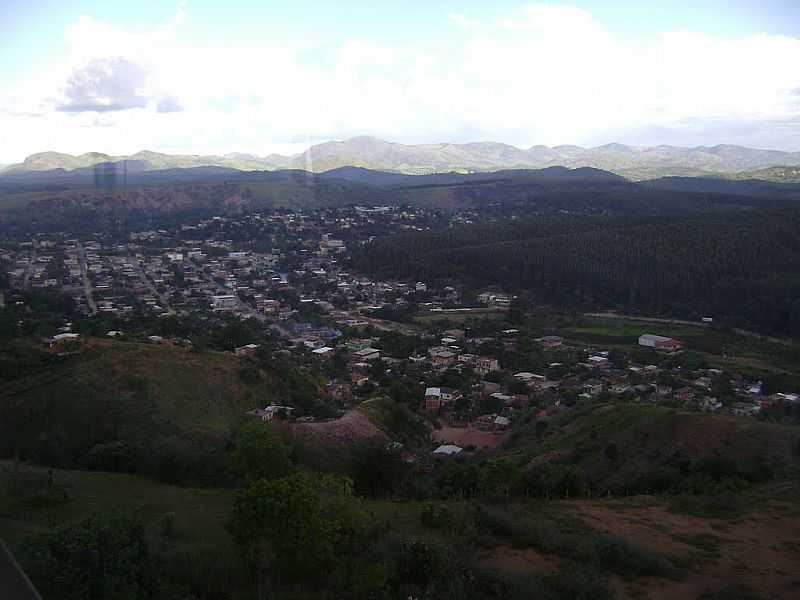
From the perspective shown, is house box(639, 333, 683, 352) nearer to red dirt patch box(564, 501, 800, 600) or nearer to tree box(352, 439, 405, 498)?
red dirt patch box(564, 501, 800, 600)

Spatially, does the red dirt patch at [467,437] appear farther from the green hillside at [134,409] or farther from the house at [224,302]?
the house at [224,302]

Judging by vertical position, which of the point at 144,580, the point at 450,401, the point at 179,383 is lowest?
the point at 450,401

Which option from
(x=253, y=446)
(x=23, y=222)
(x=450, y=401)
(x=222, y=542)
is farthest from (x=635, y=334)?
(x=23, y=222)

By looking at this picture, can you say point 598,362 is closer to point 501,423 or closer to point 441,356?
point 441,356

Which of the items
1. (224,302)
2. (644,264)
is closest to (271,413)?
(224,302)

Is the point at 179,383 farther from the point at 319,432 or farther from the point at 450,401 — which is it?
the point at 450,401

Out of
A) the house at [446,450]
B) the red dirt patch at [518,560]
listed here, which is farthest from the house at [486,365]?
the red dirt patch at [518,560]

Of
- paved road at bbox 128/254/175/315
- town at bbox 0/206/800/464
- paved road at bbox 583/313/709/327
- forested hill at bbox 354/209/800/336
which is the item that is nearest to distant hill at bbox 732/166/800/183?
forested hill at bbox 354/209/800/336
